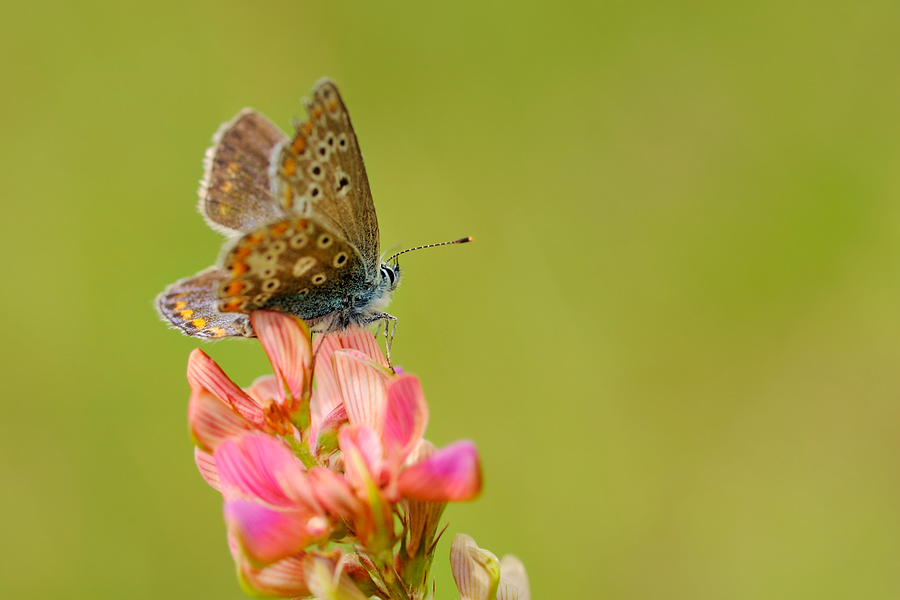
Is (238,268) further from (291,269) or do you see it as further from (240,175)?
(240,175)

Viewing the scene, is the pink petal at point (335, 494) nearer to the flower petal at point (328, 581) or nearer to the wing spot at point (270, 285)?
the flower petal at point (328, 581)

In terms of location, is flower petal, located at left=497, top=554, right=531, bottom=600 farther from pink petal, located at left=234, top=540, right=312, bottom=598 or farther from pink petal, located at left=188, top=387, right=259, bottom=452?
pink petal, located at left=188, top=387, right=259, bottom=452

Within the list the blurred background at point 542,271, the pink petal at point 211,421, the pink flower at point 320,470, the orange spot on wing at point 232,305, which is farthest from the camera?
the blurred background at point 542,271

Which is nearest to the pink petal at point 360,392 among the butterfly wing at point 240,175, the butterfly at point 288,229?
the butterfly at point 288,229

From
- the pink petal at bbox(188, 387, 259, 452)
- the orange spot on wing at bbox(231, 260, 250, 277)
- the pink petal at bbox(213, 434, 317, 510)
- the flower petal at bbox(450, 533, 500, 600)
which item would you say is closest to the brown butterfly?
the orange spot on wing at bbox(231, 260, 250, 277)

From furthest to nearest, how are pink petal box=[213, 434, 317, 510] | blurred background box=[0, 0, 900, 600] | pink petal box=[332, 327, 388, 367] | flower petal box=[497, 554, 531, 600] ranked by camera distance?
blurred background box=[0, 0, 900, 600]
pink petal box=[332, 327, 388, 367]
flower petal box=[497, 554, 531, 600]
pink petal box=[213, 434, 317, 510]

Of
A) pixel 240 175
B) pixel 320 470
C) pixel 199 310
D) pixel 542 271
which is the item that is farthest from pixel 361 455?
pixel 542 271
